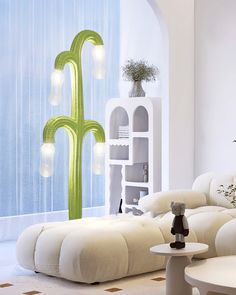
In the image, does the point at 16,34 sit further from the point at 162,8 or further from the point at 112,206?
the point at 112,206

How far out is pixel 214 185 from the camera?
6.93m

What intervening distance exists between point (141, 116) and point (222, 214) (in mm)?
2333

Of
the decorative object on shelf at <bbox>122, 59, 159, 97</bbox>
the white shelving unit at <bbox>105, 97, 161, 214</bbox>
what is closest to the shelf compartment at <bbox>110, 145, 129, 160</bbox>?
the white shelving unit at <bbox>105, 97, 161, 214</bbox>

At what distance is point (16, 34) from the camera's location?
796 cm

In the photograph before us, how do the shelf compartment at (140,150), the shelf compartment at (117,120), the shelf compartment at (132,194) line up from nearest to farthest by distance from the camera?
the shelf compartment at (140,150), the shelf compartment at (132,194), the shelf compartment at (117,120)

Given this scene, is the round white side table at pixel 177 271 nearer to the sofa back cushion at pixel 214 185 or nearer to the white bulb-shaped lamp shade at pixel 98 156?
the sofa back cushion at pixel 214 185

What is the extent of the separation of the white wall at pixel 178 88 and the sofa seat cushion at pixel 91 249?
2.00 metres

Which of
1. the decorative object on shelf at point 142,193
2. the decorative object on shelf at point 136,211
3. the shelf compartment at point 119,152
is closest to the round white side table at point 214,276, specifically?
the decorative object on shelf at point 136,211

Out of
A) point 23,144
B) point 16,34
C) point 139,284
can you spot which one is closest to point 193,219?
point 139,284

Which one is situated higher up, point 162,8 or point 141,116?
point 162,8

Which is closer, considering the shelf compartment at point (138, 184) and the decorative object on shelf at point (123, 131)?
the shelf compartment at point (138, 184)

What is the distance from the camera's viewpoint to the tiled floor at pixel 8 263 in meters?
5.87

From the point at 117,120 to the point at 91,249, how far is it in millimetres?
3398

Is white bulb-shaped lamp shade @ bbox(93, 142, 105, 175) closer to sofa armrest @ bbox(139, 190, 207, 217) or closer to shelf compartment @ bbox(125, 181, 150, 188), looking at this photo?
sofa armrest @ bbox(139, 190, 207, 217)
